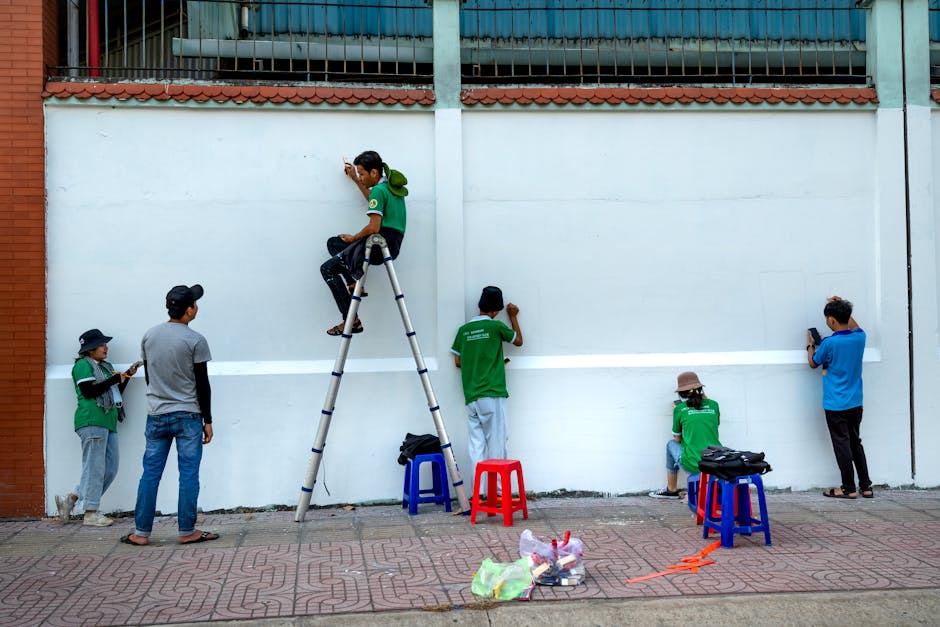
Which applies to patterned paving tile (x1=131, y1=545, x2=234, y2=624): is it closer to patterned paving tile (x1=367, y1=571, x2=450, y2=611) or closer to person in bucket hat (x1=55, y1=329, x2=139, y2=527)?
patterned paving tile (x1=367, y1=571, x2=450, y2=611)

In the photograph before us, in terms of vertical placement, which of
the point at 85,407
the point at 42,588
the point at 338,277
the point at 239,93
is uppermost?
the point at 239,93

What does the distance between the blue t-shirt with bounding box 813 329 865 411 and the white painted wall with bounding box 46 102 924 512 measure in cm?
39

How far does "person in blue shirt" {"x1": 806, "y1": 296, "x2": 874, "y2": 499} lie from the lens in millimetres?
7828

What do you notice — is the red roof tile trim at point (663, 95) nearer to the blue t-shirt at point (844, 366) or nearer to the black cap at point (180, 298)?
the blue t-shirt at point (844, 366)

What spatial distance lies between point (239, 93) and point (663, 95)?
3769 mm

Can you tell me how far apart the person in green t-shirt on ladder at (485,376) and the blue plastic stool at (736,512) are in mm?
1960

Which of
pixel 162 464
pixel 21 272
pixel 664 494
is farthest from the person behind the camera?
pixel 664 494

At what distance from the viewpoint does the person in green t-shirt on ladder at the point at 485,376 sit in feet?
25.2

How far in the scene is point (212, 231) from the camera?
784 cm

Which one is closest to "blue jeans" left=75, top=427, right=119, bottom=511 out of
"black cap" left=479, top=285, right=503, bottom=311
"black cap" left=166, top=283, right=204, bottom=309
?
"black cap" left=166, top=283, right=204, bottom=309

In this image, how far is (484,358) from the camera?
7715mm

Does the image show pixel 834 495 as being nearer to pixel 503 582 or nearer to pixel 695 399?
pixel 695 399

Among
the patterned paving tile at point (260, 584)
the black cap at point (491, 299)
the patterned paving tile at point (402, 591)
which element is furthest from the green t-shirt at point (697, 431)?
the patterned paving tile at point (260, 584)

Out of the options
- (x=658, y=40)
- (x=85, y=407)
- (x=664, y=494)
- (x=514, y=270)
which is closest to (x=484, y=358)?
(x=514, y=270)
